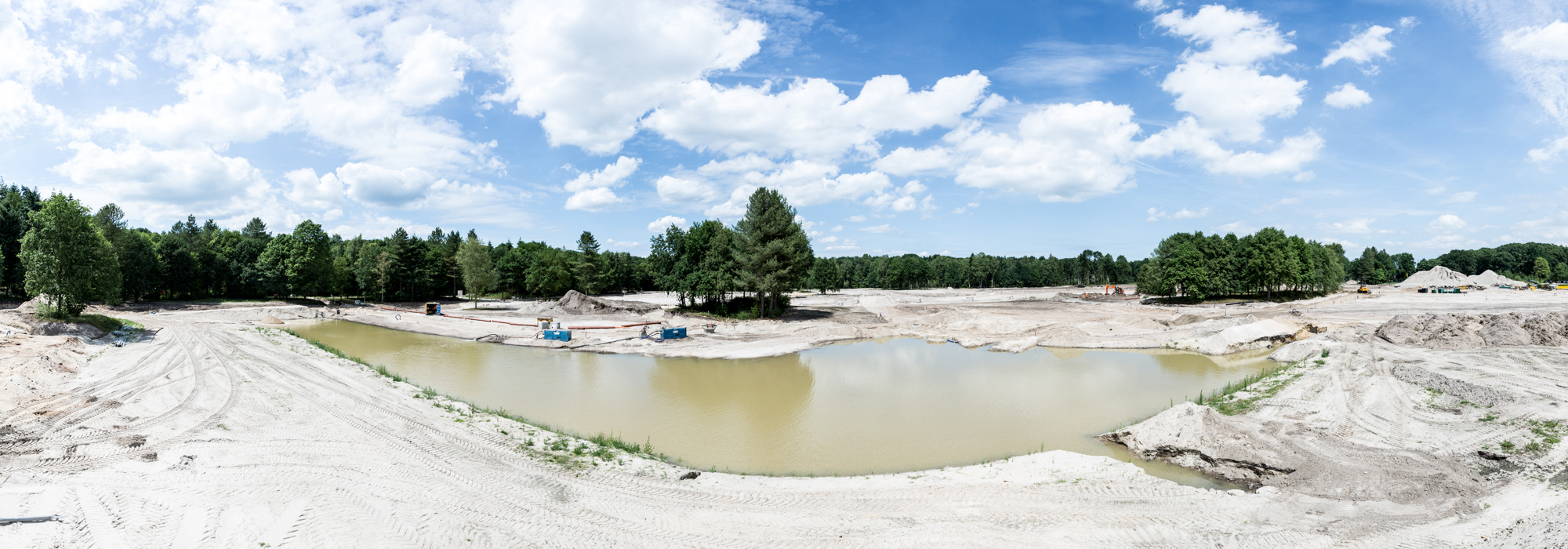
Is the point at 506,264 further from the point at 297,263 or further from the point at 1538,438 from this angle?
→ the point at 1538,438

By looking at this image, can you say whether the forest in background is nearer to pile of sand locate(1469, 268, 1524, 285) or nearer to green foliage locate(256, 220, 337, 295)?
green foliage locate(256, 220, 337, 295)

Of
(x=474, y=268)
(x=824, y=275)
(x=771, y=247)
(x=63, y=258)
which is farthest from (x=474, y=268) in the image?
(x=824, y=275)

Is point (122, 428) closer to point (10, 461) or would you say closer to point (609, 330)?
point (10, 461)

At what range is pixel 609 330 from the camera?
3756 centimetres

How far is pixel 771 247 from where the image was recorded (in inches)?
1694

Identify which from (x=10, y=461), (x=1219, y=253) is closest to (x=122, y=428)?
(x=10, y=461)

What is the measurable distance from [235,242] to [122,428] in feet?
220

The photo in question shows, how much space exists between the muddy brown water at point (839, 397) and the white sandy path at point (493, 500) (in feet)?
7.68

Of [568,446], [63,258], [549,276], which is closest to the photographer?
[568,446]

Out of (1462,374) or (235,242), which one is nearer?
(1462,374)

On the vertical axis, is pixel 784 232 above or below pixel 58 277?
above

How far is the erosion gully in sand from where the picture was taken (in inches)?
331

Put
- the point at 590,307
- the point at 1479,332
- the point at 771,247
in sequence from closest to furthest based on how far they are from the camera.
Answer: the point at 1479,332, the point at 771,247, the point at 590,307

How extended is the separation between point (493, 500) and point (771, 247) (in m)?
34.1
